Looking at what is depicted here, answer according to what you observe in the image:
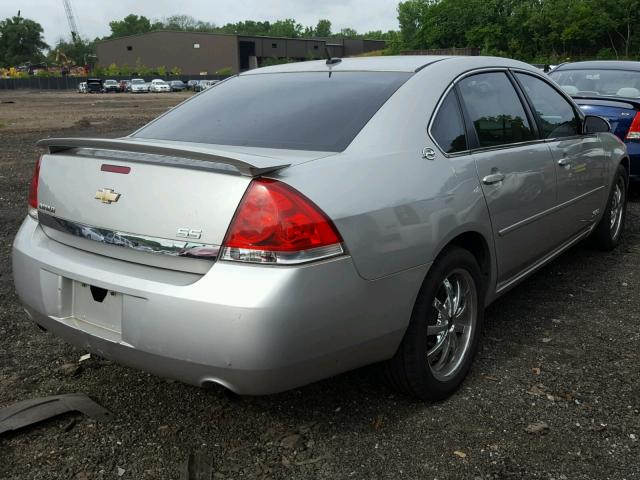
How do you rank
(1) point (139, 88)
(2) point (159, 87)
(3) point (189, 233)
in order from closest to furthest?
(3) point (189, 233) → (1) point (139, 88) → (2) point (159, 87)

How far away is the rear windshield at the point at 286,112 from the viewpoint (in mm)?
2807

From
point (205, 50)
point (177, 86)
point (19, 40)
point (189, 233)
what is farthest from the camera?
point (19, 40)

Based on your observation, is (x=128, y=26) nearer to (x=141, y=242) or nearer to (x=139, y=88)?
(x=139, y=88)

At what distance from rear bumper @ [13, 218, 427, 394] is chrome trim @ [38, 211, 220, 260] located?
0.24 feet

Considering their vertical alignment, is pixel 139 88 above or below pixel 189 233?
above

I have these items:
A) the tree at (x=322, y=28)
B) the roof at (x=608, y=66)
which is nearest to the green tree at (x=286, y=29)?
the tree at (x=322, y=28)

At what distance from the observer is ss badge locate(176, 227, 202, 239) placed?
2256mm

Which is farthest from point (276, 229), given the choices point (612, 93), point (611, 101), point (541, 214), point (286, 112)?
point (612, 93)

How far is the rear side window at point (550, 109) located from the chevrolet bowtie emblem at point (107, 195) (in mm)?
2596

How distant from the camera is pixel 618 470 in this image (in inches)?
94.1

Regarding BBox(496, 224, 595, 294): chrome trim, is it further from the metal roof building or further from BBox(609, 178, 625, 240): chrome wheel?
the metal roof building

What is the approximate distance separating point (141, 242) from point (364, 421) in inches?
48.7

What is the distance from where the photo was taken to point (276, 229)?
219cm

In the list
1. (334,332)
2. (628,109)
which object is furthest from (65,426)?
(628,109)
